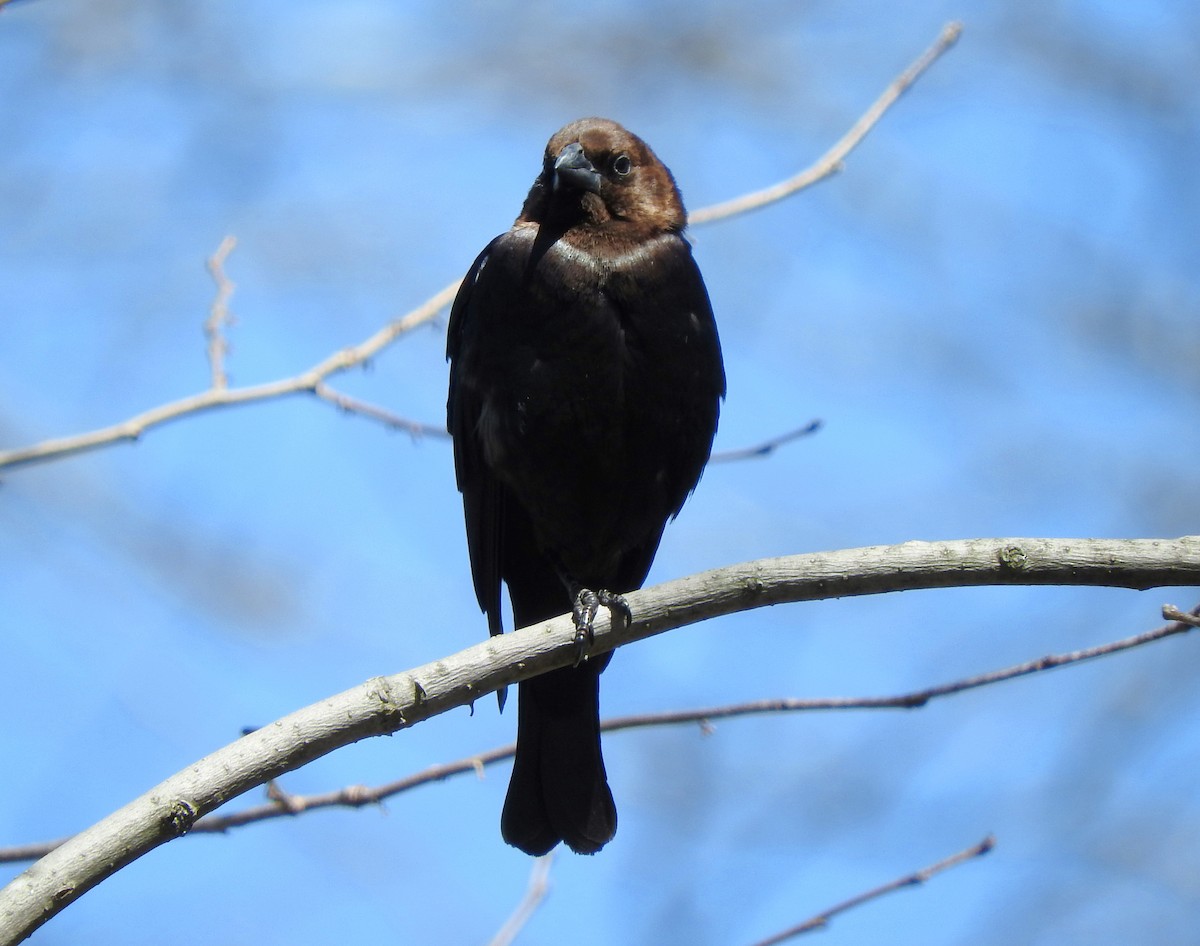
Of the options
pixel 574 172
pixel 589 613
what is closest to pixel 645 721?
pixel 589 613

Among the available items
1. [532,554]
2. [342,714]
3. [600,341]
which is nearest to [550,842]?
[532,554]

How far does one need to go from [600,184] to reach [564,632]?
162cm

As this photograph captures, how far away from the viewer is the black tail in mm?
3393

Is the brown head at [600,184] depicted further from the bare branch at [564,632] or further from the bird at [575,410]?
the bare branch at [564,632]

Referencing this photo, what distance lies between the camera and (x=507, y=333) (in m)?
3.31

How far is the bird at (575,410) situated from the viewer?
3.23m


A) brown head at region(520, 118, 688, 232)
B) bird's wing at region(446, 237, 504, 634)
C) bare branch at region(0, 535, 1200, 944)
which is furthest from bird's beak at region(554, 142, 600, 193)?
bare branch at region(0, 535, 1200, 944)

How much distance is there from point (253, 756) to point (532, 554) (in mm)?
1674

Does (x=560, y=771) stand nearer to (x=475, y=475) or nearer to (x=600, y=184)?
(x=475, y=475)

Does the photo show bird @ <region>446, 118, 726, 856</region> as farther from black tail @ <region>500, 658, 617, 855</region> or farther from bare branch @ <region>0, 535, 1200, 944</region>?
bare branch @ <region>0, 535, 1200, 944</region>

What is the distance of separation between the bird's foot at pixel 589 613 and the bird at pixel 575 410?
1.51 ft

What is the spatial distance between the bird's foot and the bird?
0.46 meters

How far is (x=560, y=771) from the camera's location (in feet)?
11.3

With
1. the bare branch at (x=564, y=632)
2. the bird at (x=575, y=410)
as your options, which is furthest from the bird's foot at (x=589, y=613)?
the bird at (x=575, y=410)
